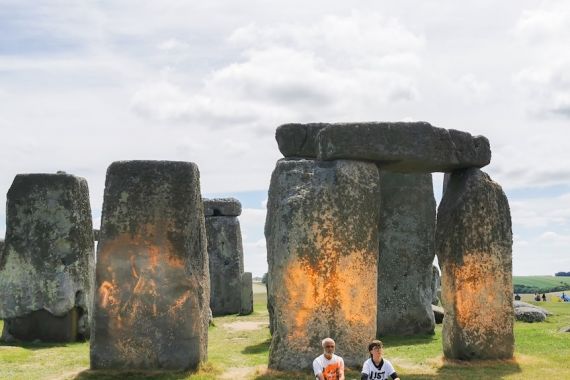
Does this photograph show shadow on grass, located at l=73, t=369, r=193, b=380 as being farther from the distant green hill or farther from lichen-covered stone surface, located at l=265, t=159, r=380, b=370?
the distant green hill

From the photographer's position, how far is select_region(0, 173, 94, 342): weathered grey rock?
1797cm

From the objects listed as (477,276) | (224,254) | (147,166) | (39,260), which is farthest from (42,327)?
(224,254)

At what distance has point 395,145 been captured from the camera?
12586mm

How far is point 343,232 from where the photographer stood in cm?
1219

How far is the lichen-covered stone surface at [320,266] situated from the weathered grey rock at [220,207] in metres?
16.2

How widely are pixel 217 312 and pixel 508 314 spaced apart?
49.8ft

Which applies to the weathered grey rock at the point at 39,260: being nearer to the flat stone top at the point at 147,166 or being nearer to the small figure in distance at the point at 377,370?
the flat stone top at the point at 147,166

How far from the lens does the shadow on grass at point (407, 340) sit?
1711cm

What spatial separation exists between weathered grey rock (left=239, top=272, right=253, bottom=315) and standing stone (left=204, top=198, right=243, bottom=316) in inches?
5.9

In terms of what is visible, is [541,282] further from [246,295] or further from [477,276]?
[477,276]

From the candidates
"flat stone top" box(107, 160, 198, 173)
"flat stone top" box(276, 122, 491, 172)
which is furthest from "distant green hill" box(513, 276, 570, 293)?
"flat stone top" box(107, 160, 198, 173)

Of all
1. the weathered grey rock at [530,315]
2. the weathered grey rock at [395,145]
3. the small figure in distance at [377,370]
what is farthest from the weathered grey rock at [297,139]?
the weathered grey rock at [530,315]

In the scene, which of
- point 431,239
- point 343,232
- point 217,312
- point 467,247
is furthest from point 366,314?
point 217,312

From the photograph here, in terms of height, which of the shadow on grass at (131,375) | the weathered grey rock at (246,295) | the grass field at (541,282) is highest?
the grass field at (541,282)
